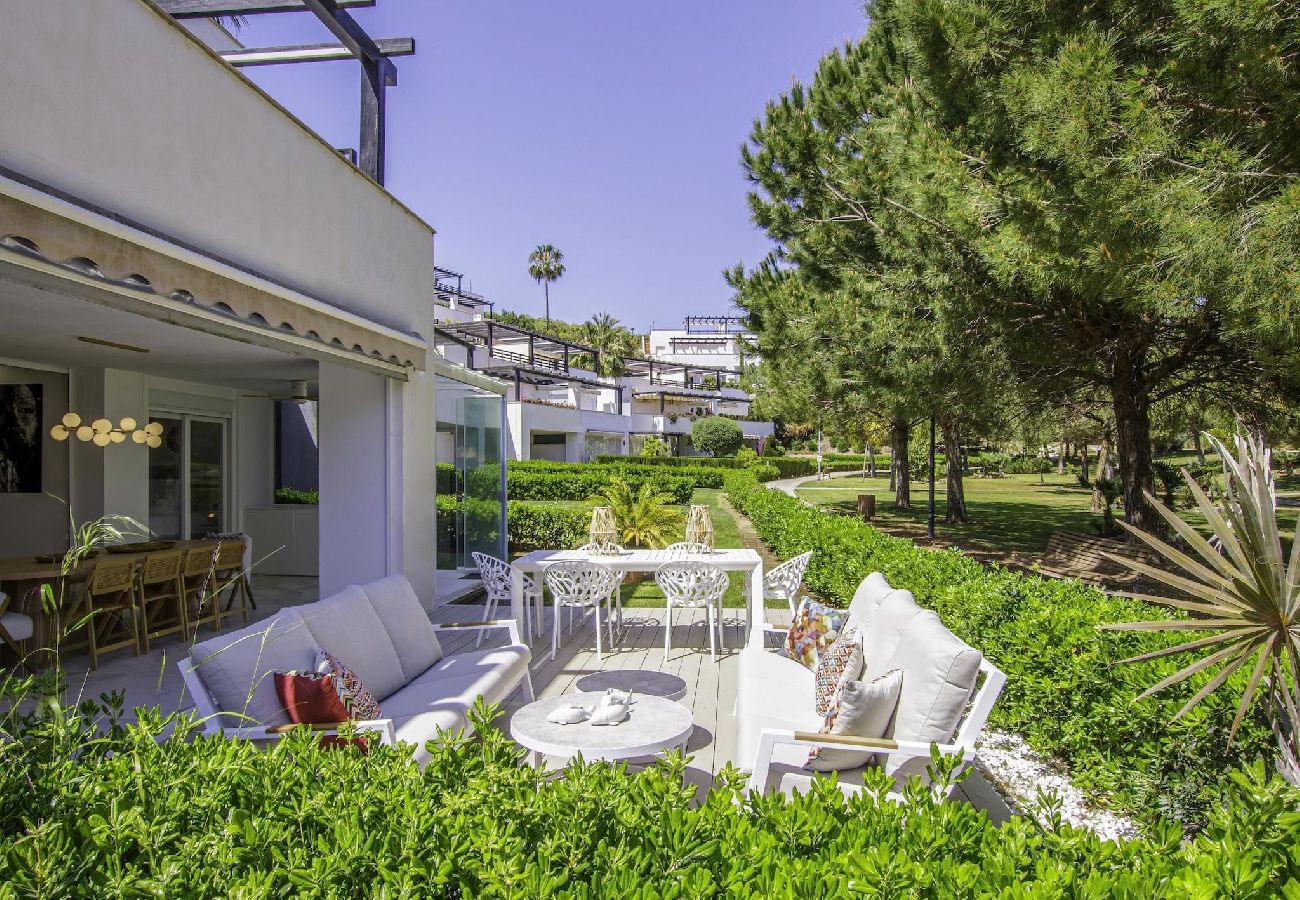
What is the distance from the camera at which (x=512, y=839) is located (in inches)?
69.2

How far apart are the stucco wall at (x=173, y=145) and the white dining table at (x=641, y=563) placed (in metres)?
2.80

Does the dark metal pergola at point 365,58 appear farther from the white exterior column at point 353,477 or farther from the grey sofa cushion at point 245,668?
the grey sofa cushion at point 245,668

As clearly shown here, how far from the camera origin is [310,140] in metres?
5.89

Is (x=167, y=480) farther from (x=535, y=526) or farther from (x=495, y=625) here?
(x=495, y=625)

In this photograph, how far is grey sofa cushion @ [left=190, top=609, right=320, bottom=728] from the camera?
3461 mm

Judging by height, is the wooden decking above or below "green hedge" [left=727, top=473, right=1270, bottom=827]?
below

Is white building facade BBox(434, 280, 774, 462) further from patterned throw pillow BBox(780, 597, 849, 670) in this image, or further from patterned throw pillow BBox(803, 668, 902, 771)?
patterned throw pillow BBox(803, 668, 902, 771)

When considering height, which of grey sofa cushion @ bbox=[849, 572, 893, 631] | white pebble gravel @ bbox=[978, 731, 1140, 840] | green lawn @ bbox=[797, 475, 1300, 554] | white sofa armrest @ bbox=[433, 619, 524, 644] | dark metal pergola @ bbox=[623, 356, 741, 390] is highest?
dark metal pergola @ bbox=[623, 356, 741, 390]

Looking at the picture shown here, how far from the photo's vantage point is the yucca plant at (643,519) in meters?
11.9

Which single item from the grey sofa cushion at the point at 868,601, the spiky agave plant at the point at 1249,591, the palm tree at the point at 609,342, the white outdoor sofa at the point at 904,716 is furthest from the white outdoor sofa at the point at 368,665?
the palm tree at the point at 609,342

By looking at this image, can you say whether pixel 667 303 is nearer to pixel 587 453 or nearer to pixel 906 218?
pixel 587 453

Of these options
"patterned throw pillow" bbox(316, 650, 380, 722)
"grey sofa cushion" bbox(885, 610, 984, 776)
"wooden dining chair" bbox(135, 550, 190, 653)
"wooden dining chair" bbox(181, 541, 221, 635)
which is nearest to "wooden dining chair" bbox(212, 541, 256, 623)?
"wooden dining chair" bbox(181, 541, 221, 635)

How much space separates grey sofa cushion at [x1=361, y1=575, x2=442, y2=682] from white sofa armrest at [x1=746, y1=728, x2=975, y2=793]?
243cm

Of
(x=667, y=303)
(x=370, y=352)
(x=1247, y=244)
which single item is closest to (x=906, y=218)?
Result: (x=1247, y=244)
